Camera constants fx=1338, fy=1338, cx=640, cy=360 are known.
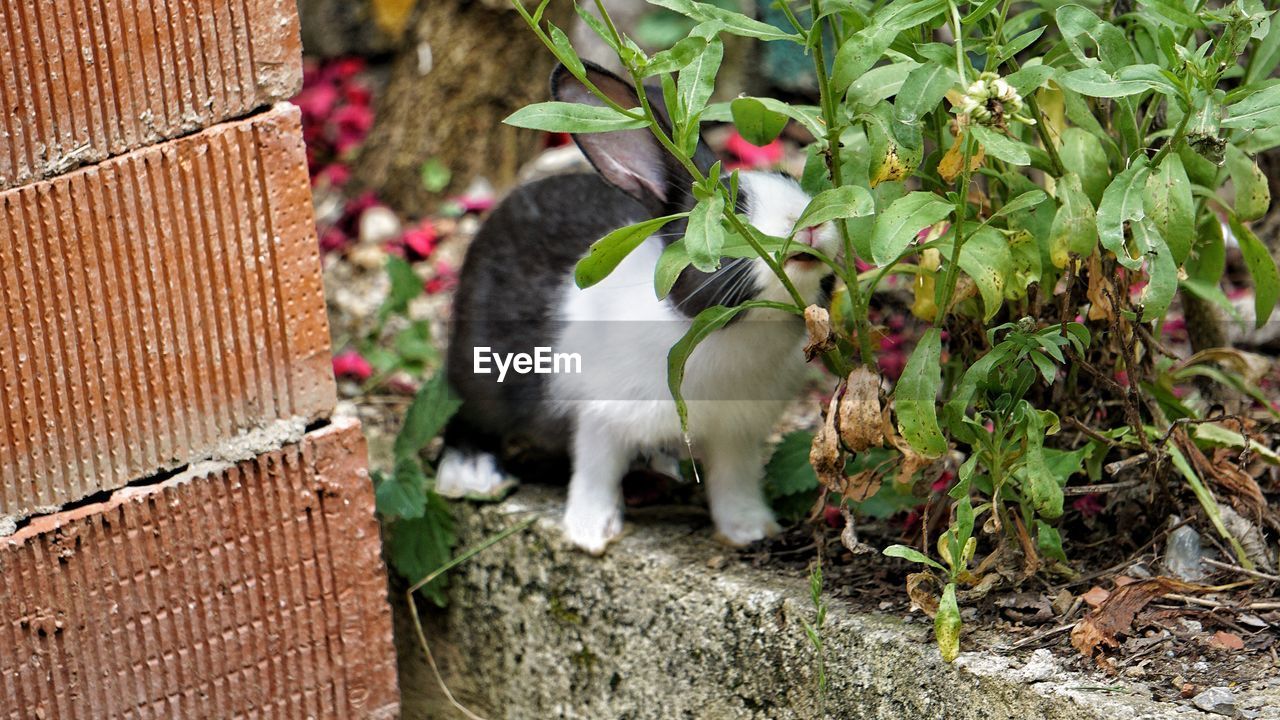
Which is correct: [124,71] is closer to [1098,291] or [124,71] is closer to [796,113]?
[796,113]

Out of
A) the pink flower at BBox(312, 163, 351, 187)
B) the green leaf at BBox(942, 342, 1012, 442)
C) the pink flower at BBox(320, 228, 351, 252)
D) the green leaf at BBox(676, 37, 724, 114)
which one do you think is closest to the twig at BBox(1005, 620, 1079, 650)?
the green leaf at BBox(942, 342, 1012, 442)

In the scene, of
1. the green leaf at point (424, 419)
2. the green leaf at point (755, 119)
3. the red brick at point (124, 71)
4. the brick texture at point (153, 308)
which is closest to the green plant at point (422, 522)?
the green leaf at point (424, 419)

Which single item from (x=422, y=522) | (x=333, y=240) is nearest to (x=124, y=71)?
(x=422, y=522)

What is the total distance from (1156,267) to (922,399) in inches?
15.7

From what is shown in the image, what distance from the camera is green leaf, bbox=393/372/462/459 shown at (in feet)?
9.73

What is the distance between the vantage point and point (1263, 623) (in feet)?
6.89

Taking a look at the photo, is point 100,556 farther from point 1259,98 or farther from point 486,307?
point 1259,98

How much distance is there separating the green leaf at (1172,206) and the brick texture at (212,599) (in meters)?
1.43

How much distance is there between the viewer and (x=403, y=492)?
9.43 feet

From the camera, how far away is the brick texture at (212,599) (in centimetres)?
228

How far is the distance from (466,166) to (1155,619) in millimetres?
3013

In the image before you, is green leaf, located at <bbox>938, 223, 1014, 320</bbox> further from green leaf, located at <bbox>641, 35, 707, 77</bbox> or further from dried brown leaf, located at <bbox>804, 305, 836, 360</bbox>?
green leaf, located at <bbox>641, 35, 707, 77</bbox>

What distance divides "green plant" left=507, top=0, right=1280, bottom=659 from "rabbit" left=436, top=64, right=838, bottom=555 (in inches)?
8.7

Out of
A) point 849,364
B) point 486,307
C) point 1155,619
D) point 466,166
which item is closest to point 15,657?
point 486,307
